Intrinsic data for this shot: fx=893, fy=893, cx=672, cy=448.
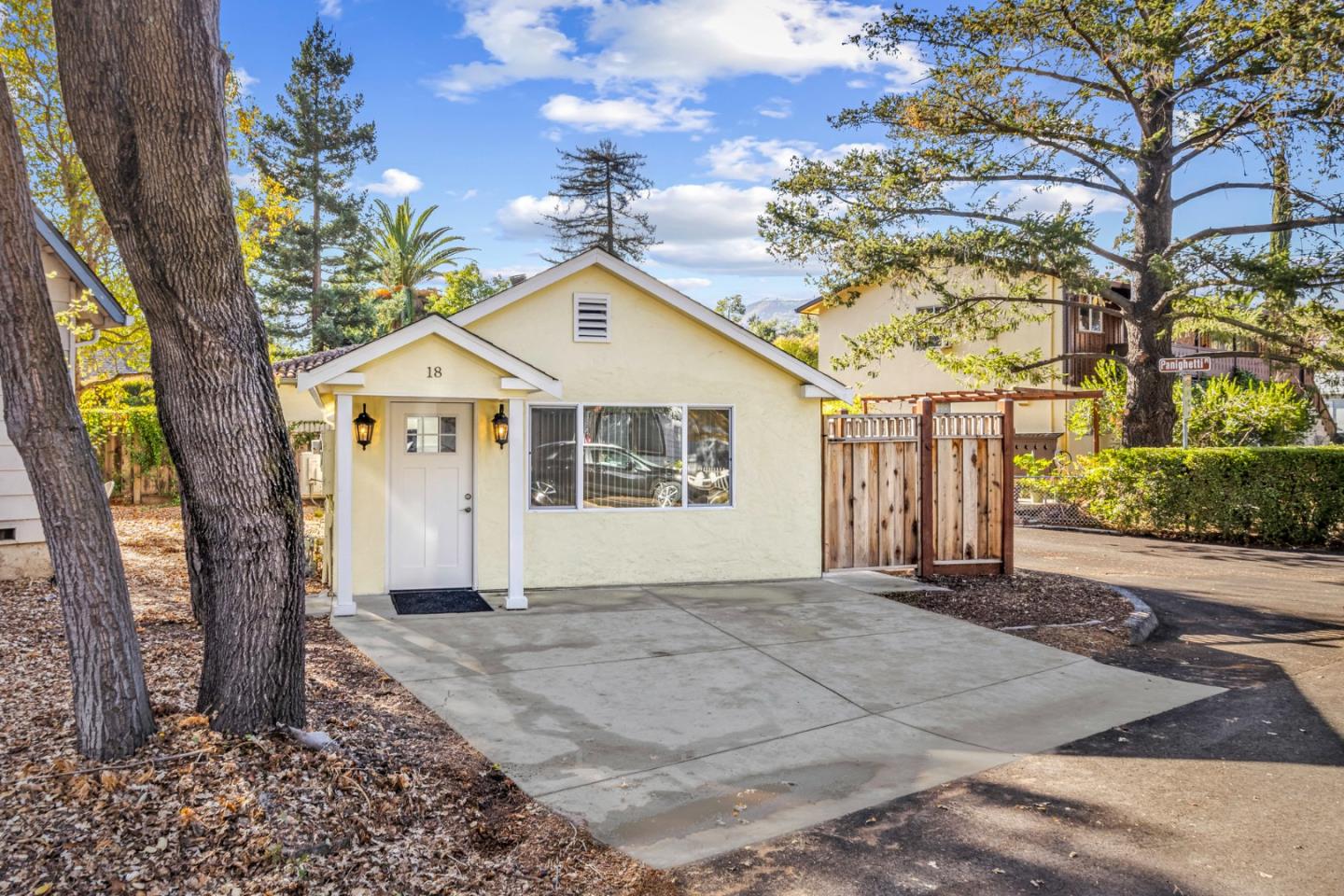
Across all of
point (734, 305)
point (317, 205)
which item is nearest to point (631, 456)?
point (317, 205)

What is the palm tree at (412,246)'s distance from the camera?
3434 centimetres

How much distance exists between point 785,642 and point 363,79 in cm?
3398

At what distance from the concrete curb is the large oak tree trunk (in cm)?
762

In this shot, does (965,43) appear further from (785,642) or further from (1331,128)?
(785,642)

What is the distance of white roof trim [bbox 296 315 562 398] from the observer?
8812 mm

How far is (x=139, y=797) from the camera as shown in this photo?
12.5 feet

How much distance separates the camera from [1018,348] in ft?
86.3

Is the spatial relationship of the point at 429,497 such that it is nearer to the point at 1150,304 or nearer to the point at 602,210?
the point at 1150,304

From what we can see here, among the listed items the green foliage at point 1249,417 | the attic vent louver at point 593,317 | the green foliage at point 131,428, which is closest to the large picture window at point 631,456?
the attic vent louver at point 593,317

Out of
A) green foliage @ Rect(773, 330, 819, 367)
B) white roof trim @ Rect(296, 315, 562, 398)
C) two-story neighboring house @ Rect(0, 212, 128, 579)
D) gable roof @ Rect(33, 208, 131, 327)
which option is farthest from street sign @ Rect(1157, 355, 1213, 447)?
green foliage @ Rect(773, 330, 819, 367)

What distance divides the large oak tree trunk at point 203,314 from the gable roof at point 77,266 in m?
5.62

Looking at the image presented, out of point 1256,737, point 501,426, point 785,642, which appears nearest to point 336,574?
point 501,426

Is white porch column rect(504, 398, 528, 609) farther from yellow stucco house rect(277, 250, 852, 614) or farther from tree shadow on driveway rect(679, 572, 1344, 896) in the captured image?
tree shadow on driveway rect(679, 572, 1344, 896)

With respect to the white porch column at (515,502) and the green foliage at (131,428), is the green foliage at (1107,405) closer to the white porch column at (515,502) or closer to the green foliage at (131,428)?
the white porch column at (515,502)
